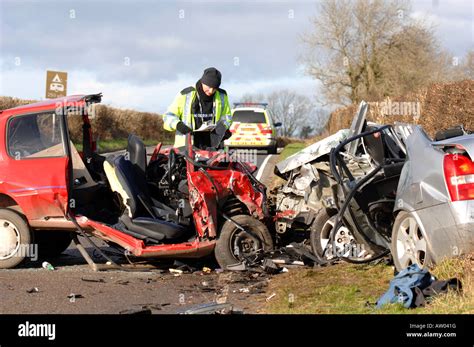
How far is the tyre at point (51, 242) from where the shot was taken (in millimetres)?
9680

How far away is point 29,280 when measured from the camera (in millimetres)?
8211

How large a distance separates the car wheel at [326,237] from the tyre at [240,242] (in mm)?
538

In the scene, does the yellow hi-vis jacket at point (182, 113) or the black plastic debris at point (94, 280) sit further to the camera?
the yellow hi-vis jacket at point (182, 113)

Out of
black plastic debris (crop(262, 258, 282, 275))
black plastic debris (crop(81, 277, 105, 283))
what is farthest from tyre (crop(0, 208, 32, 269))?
black plastic debris (crop(262, 258, 282, 275))

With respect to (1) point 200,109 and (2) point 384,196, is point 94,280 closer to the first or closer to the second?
(1) point 200,109

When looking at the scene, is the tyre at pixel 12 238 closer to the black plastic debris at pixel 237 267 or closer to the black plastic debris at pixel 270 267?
the black plastic debris at pixel 237 267

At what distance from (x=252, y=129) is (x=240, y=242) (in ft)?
67.4

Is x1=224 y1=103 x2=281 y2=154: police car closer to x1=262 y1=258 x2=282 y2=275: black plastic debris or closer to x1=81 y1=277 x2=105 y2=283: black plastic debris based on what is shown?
x1=262 y1=258 x2=282 y2=275: black plastic debris

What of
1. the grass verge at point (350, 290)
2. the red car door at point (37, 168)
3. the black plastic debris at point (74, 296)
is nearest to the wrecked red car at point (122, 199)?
the red car door at point (37, 168)

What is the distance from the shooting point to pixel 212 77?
9.80 metres

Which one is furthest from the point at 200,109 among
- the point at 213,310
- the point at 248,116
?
the point at 248,116

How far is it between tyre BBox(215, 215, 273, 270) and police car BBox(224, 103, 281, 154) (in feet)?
65.6
